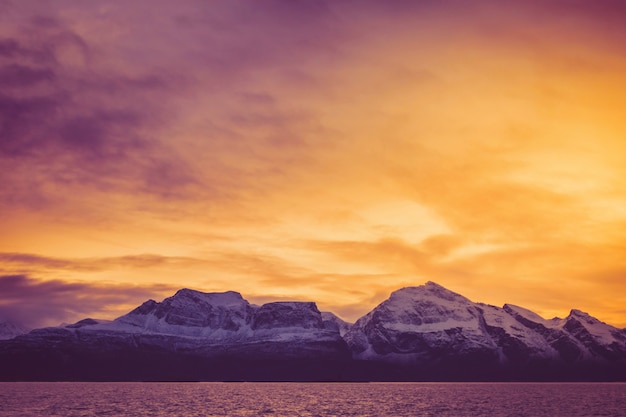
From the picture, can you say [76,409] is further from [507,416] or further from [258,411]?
[507,416]

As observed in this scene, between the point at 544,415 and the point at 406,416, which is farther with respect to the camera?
the point at 544,415

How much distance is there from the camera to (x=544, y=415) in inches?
7835

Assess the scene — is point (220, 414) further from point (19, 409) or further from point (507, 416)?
point (507, 416)

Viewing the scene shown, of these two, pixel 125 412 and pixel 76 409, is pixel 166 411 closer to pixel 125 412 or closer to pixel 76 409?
pixel 125 412

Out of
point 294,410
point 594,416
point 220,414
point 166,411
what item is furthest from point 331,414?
point 594,416

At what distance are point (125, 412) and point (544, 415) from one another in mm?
118479

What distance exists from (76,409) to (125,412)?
20476 mm

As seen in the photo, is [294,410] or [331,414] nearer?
[331,414]

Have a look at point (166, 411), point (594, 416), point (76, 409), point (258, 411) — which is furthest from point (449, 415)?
point (76, 409)

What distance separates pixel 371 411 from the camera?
199 meters

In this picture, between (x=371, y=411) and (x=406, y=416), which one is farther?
(x=371, y=411)

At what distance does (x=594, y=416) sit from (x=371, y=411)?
63.2 meters

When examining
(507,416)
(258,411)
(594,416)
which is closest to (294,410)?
(258,411)

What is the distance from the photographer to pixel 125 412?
18750 cm
